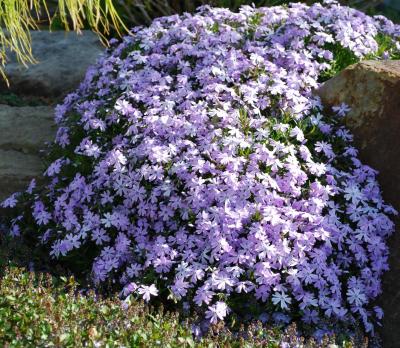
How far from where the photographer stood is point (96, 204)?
448cm

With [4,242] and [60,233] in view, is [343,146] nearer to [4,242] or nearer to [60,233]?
[60,233]

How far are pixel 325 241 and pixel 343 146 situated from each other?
79 cm

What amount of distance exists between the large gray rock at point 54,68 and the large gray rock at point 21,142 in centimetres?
120

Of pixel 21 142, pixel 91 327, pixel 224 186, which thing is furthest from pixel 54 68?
pixel 91 327

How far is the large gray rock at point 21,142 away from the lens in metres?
5.28

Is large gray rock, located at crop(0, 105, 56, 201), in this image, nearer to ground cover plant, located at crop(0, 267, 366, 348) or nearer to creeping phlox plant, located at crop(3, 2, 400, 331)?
creeping phlox plant, located at crop(3, 2, 400, 331)

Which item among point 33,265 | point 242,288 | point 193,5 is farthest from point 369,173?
point 193,5

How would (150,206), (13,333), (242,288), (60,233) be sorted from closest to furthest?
(13,333) < (242,288) < (150,206) < (60,233)

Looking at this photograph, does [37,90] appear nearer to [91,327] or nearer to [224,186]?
[224,186]

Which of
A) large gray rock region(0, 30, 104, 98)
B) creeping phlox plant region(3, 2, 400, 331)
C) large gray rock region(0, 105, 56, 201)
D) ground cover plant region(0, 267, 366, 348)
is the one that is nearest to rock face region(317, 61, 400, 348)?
creeping phlox plant region(3, 2, 400, 331)

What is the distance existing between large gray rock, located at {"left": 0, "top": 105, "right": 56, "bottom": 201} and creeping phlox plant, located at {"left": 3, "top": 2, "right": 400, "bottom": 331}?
33 cm

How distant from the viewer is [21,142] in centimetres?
579

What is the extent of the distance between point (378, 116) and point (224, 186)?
3.85 ft

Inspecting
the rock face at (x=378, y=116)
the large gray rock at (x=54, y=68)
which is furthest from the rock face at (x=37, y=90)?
the rock face at (x=378, y=116)
